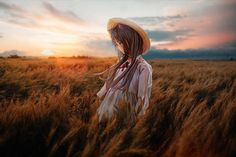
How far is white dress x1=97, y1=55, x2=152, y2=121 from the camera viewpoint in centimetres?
214

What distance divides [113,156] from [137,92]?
1027mm

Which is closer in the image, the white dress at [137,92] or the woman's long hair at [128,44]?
the white dress at [137,92]

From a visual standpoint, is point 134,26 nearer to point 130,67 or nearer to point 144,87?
point 130,67

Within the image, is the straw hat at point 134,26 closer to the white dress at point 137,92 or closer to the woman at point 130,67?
the woman at point 130,67

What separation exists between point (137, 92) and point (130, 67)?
22 centimetres

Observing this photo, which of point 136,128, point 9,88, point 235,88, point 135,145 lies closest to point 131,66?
point 136,128

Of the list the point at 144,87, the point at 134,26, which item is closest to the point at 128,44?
the point at 134,26

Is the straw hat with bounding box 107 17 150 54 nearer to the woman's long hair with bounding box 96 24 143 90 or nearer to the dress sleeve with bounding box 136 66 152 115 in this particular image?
the woman's long hair with bounding box 96 24 143 90

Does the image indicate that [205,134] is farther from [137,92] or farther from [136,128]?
[137,92]

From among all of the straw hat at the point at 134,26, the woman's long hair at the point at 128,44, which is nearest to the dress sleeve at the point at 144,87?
the woman's long hair at the point at 128,44

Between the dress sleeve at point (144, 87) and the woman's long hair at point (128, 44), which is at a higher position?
the woman's long hair at point (128, 44)

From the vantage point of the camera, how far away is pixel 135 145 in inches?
57.6

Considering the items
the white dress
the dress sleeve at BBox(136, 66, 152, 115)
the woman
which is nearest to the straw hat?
the woman

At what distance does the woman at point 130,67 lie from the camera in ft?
7.20
